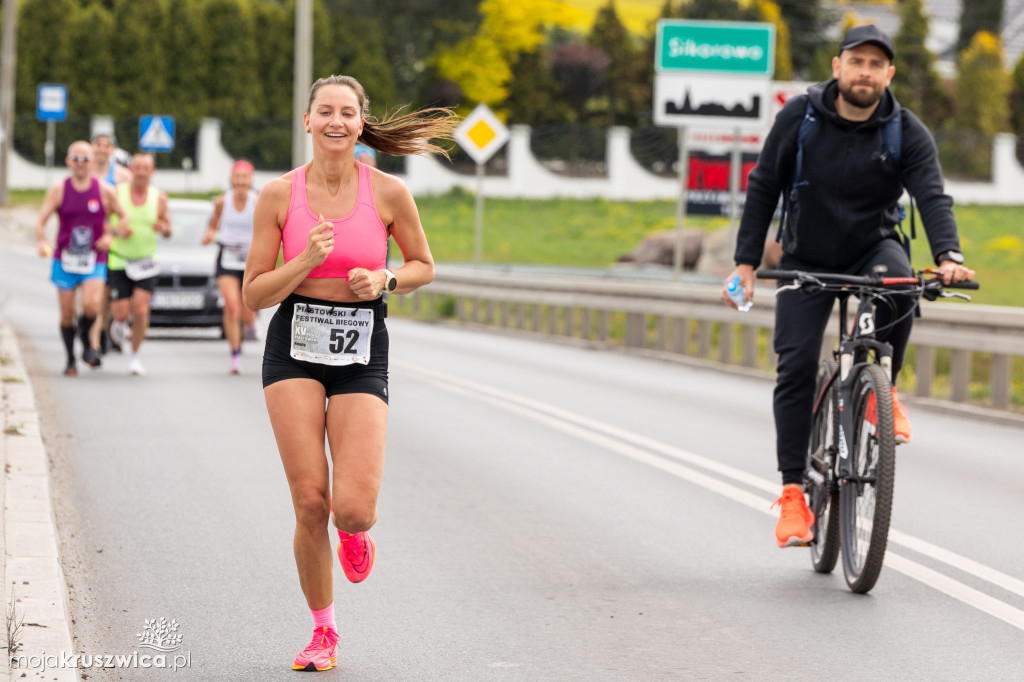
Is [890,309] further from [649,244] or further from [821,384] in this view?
[649,244]

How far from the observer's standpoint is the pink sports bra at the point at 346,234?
18.5 ft

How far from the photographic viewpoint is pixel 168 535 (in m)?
7.99

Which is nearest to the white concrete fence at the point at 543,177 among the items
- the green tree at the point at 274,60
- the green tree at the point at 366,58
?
the green tree at the point at 274,60

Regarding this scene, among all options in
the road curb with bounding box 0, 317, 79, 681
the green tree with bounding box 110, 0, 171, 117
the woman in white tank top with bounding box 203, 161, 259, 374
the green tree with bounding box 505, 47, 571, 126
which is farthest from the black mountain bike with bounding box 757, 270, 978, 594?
the green tree with bounding box 505, 47, 571, 126

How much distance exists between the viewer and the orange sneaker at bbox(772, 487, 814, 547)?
7043 millimetres

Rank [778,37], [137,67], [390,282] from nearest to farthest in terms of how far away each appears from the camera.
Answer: [390,282] → [137,67] → [778,37]

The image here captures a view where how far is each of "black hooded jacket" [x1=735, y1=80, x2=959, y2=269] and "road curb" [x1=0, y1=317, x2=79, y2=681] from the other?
2.93 m

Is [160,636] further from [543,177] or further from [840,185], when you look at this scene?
[543,177]

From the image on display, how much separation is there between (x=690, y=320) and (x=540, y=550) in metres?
14.6

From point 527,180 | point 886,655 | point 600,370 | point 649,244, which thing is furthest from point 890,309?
point 527,180

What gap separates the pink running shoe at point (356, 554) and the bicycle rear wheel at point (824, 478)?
7.13 feet

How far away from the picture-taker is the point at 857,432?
683 centimetres

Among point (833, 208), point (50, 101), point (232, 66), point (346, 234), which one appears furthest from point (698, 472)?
point (232, 66)

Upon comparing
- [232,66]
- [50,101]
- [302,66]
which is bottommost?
[302,66]
